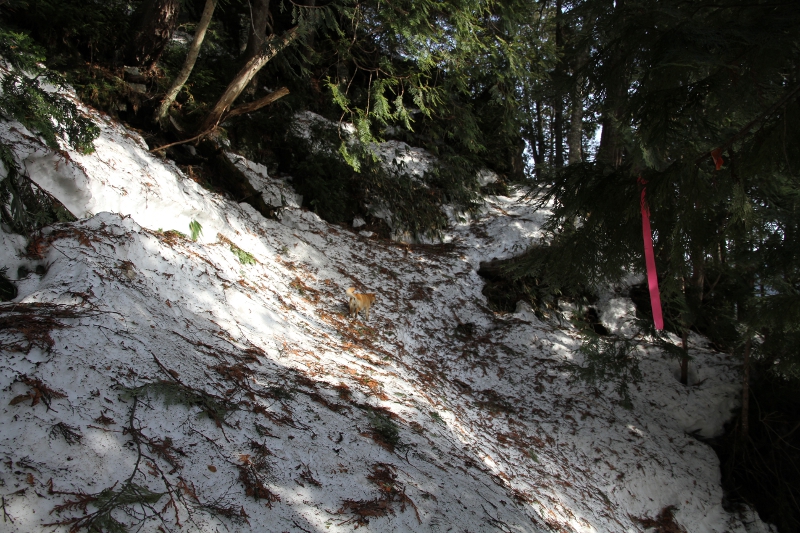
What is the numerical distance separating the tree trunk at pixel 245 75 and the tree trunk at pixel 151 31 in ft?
3.98

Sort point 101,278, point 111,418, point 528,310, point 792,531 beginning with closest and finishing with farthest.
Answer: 1. point 111,418
2. point 101,278
3. point 792,531
4. point 528,310

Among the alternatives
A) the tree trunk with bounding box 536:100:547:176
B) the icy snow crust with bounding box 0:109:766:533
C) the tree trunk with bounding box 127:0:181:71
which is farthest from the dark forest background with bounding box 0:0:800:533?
the tree trunk with bounding box 536:100:547:176

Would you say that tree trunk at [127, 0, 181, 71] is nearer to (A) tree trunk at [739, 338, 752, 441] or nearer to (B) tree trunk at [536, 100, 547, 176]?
(A) tree trunk at [739, 338, 752, 441]

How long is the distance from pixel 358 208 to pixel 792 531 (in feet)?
26.0

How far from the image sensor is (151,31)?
6656 millimetres

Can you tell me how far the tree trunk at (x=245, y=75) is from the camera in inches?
235

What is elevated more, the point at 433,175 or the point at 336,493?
the point at 433,175

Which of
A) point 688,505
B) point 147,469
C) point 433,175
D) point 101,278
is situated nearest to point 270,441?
point 147,469

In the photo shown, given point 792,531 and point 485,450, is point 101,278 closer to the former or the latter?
point 485,450

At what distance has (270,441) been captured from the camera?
2.57 metres

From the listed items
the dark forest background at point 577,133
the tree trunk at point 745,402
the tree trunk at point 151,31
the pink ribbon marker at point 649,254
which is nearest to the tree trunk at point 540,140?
the dark forest background at point 577,133

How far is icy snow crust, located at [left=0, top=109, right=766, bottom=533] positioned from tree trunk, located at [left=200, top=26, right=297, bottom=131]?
128 centimetres

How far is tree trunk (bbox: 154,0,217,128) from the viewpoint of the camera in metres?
5.64

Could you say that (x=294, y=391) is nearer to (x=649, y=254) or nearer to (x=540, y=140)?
(x=649, y=254)
